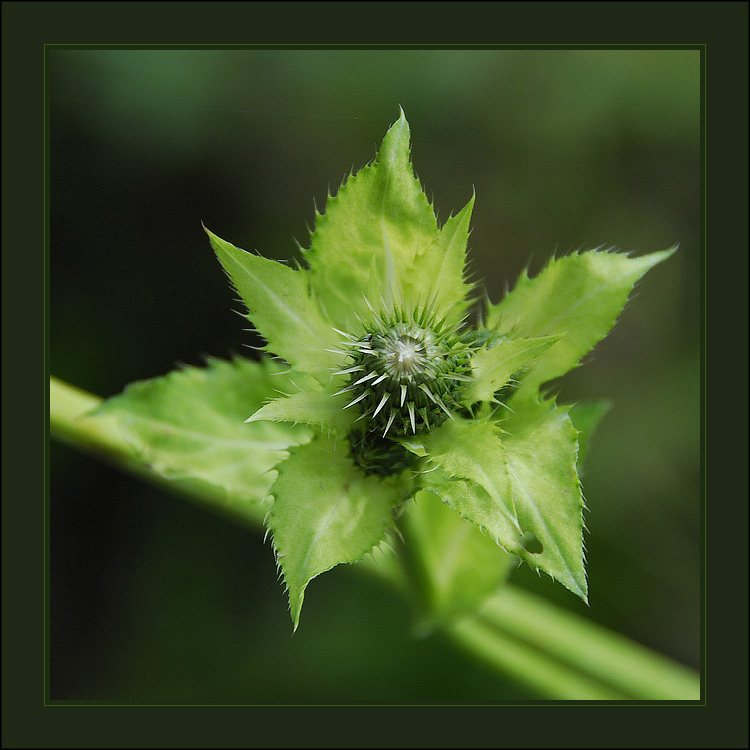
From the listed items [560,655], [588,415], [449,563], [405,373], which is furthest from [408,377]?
[560,655]

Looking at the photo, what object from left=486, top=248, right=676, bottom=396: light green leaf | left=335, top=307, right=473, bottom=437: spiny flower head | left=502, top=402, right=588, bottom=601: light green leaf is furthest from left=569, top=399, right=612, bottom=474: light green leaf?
left=335, top=307, right=473, bottom=437: spiny flower head

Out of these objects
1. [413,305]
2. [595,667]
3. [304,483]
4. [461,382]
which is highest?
[413,305]

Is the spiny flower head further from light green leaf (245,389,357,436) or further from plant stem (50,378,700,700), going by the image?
plant stem (50,378,700,700)

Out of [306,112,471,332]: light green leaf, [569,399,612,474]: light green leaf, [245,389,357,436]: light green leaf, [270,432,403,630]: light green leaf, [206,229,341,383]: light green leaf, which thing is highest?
[306,112,471,332]: light green leaf

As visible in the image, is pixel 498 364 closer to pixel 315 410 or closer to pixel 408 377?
pixel 408 377

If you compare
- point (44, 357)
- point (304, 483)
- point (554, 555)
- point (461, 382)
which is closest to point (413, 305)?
point (461, 382)

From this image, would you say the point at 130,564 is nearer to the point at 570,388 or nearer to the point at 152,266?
the point at 152,266

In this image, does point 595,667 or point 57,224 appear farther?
point 57,224
